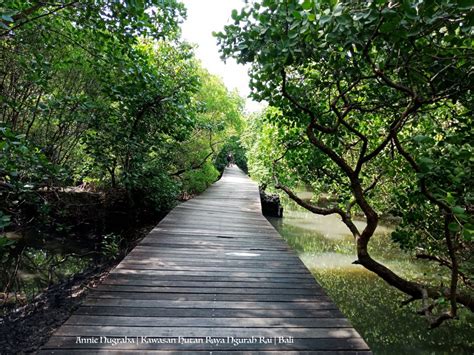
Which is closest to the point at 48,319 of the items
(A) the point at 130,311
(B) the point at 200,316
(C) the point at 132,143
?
(A) the point at 130,311

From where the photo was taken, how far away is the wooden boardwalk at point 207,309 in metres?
2.26

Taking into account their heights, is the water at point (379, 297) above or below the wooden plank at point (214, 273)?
below

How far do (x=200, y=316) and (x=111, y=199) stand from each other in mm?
7445

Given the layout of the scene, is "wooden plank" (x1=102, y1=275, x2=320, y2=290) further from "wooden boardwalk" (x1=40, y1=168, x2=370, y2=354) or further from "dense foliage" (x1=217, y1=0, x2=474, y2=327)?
"dense foliage" (x1=217, y1=0, x2=474, y2=327)

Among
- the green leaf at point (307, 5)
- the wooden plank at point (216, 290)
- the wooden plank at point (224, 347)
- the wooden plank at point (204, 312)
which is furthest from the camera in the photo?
the wooden plank at point (216, 290)

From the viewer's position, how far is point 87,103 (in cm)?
432

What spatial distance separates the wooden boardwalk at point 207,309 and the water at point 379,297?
2.95 m

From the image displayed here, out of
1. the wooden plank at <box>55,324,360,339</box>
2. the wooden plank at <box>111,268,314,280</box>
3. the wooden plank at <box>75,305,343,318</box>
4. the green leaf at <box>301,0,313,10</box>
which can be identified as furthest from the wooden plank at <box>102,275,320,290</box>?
the green leaf at <box>301,0,313,10</box>

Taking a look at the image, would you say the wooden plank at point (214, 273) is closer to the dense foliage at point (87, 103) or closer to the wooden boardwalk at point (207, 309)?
the wooden boardwalk at point (207, 309)

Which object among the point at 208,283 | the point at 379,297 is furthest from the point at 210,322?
the point at 379,297

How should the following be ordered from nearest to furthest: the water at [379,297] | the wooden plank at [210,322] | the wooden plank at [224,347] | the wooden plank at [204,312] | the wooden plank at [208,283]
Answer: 1. the wooden plank at [224,347]
2. the wooden plank at [210,322]
3. the wooden plank at [204,312]
4. the wooden plank at [208,283]
5. the water at [379,297]

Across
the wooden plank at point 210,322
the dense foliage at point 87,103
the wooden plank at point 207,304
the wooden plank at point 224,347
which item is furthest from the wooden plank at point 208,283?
the dense foliage at point 87,103

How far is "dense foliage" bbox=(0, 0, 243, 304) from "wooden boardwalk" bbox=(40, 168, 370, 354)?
1.03 metres

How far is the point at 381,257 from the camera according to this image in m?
9.84
